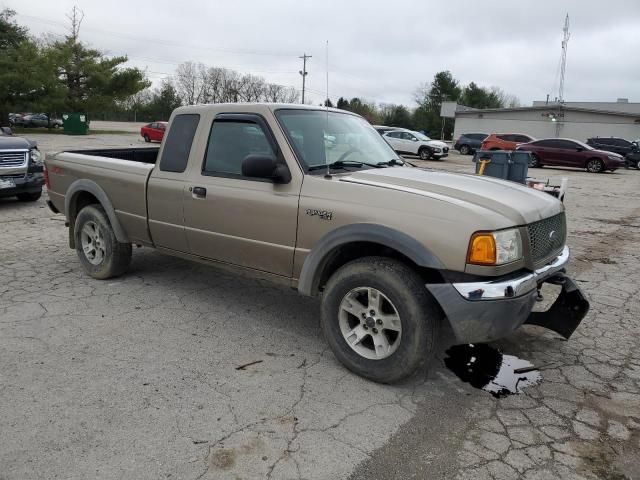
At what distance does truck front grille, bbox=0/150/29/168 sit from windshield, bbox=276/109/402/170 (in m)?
7.07

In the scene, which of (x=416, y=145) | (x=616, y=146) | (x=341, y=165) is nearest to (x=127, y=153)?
(x=341, y=165)

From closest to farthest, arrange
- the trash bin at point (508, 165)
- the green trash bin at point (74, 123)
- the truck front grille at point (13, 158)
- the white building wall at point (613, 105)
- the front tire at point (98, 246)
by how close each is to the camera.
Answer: the front tire at point (98, 246) < the trash bin at point (508, 165) < the truck front grille at point (13, 158) < the green trash bin at point (74, 123) < the white building wall at point (613, 105)

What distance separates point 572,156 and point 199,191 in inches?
969

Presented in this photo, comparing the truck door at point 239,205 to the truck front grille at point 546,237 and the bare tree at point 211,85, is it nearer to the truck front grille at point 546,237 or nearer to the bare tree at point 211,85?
the truck front grille at point 546,237

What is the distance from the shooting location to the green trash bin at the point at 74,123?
37094 millimetres

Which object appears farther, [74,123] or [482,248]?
[74,123]

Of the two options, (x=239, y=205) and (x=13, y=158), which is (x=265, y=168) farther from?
(x=13, y=158)

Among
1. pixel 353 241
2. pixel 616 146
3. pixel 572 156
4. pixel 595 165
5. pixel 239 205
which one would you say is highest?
pixel 616 146

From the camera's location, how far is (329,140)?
13.7ft

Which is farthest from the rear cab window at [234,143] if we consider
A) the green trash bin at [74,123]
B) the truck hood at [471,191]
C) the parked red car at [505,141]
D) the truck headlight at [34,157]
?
the green trash bin at [74,123]

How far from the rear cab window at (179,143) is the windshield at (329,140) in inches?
37.0

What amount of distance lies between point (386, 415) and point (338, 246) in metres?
1.13

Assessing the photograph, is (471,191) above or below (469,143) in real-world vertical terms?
below

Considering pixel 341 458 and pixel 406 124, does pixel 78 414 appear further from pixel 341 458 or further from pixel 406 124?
pixel 406 124
